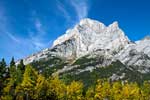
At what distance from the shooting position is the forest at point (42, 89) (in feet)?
333

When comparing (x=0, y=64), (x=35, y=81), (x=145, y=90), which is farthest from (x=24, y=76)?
(x=145, y=90)

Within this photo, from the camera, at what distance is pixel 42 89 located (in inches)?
4193

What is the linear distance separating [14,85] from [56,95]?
585 inches

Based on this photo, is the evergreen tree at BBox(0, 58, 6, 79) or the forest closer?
the forest

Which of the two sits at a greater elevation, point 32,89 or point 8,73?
point 8,73

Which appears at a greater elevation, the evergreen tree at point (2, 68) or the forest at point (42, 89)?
the evergreen tree at point (2, 68)

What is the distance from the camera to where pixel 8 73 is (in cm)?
11300

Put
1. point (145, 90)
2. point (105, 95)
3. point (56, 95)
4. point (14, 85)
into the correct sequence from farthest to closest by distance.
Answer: point (145, 90), point (105, 95), point (56, 95), point (14, 85)

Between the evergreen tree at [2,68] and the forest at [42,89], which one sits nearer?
the forest at [42,89]

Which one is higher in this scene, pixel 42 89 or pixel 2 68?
pixel 2 68

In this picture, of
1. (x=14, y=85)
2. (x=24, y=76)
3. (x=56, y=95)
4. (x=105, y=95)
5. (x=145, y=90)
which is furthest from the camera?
(x=145, y=90)

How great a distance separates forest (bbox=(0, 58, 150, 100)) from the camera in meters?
102

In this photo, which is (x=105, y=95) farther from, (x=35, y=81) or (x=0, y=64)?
Answer: (x=0, y=64)

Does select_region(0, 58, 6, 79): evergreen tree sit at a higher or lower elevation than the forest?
higher
